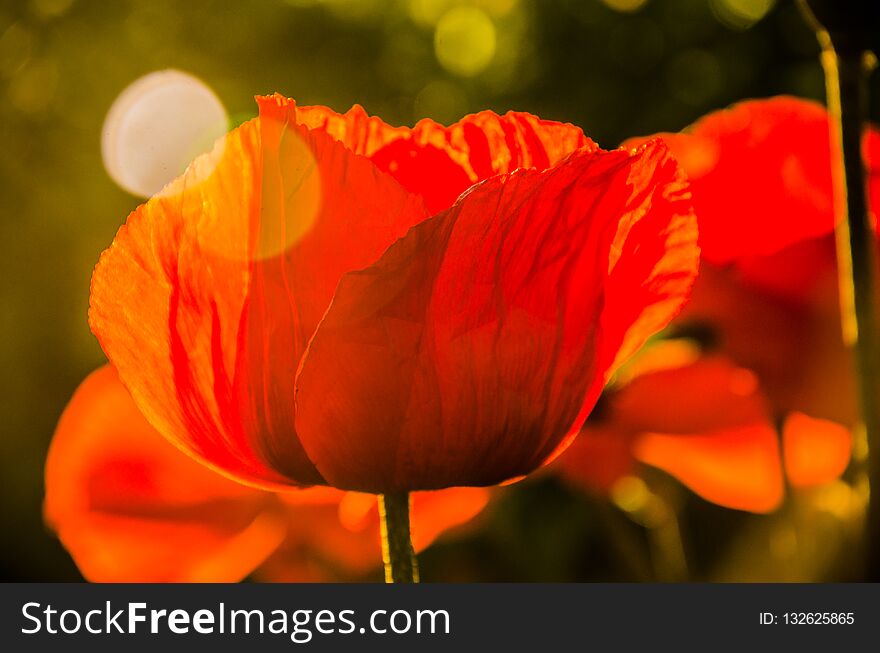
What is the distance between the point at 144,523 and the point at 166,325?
18 cm

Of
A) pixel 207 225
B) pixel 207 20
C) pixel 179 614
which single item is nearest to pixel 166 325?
pixel 207 225

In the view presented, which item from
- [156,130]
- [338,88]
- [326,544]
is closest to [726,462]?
[326,544]

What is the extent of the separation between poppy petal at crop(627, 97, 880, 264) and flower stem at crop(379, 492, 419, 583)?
163 millimetres

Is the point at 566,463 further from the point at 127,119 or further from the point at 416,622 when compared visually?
the point at 127,119

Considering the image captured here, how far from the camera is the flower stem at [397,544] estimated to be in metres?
0.23

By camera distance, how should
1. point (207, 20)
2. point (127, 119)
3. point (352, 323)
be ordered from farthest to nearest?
point (207, 20), point (127, 119), point (352, 323)

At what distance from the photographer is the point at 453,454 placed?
0.76 feet

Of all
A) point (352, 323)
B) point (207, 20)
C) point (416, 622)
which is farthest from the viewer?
point (207, 20)

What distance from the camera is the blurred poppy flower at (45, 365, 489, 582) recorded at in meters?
0.37

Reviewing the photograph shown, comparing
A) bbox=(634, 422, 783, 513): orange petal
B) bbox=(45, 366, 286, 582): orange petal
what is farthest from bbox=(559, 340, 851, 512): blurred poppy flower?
bbox=(45, 366, 286, 582): orange petal

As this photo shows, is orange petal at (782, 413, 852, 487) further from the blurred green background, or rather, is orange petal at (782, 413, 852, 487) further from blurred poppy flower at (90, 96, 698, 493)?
blurred poppy flower at (90, 96, 698, 493)

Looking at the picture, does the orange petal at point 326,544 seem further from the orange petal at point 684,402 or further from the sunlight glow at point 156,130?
the sunlight glow at point 156,130

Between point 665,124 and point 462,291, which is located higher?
point 665,124

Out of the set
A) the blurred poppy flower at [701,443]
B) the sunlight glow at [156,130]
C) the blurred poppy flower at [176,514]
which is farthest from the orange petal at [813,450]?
the sunlight glow at [156,130]
